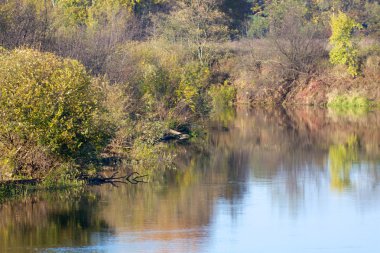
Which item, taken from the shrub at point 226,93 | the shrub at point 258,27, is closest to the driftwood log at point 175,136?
the shrub at point 226,93

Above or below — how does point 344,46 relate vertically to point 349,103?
above

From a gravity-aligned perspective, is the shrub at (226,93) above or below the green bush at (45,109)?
above

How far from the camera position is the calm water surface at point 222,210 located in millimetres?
18031

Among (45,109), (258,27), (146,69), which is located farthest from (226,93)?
(45,109)

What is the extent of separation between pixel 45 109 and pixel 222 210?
545 cm

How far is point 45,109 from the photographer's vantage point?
2267 centimetres

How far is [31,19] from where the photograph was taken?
3603 cm

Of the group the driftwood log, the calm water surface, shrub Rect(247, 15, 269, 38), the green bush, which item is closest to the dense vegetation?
the green bush

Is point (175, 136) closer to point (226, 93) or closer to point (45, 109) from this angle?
point (45, 109)

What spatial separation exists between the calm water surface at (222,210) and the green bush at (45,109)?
134cm

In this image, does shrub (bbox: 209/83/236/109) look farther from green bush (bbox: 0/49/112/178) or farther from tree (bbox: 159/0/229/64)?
green bush (bbox: 0/49/112/178)

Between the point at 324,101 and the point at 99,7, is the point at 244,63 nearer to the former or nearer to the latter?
the point at 324,101

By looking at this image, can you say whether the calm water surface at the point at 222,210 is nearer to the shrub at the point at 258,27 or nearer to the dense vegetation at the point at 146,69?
the dense vegetation at the point at 146,69

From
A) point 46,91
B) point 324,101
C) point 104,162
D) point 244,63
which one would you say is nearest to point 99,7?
point 244,63
